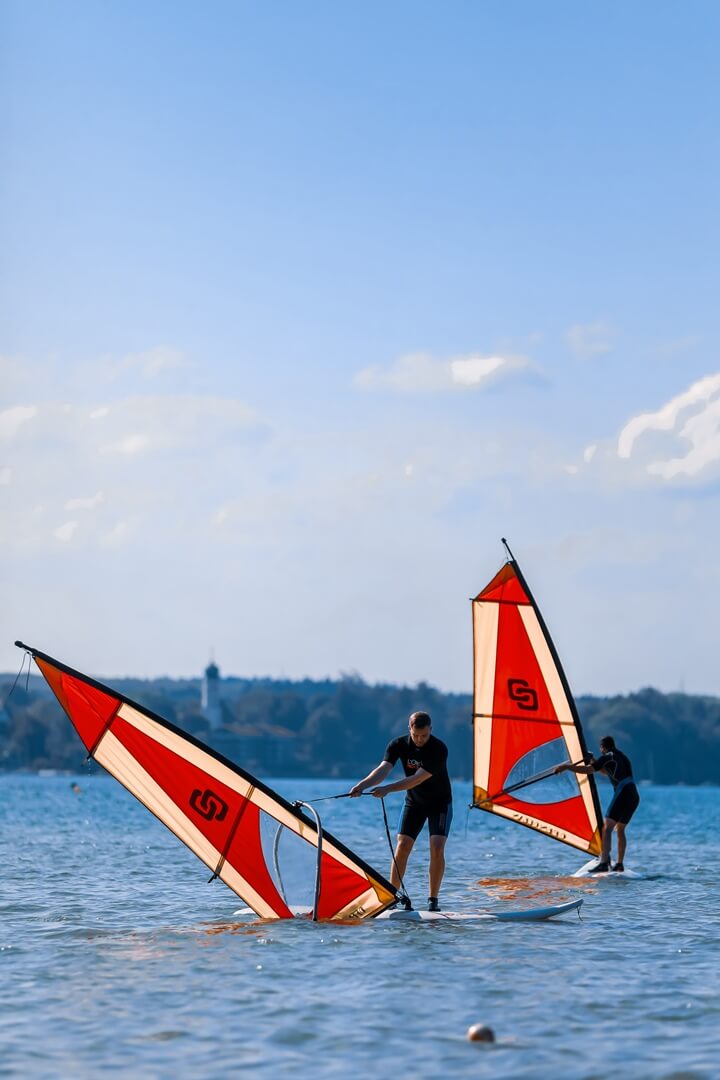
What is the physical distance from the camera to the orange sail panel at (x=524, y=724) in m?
16.7

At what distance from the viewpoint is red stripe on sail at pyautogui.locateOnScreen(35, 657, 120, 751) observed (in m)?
10.8

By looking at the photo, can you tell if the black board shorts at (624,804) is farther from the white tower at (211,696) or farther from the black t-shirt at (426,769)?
the white tower at (211,696)

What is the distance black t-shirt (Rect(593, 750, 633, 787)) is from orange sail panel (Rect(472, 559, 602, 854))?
33.1 inches

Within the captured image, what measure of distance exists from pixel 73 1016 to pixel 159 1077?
58.3 inches

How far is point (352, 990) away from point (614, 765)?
7444 mm

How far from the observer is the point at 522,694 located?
54.9 ft

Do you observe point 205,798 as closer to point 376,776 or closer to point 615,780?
point 376,776

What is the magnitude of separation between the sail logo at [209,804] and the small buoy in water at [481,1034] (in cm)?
401

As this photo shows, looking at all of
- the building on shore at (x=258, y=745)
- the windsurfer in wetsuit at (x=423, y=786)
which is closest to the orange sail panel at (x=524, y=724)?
the windsurfer in wetsuit at (x=423, y=786)

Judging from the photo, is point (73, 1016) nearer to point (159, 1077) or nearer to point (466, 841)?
point (159, 1077)

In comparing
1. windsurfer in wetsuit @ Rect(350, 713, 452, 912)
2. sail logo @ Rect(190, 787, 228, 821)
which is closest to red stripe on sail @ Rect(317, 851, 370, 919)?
windsurfer in wetsuit @ Rect(350, 713, 452, 912)

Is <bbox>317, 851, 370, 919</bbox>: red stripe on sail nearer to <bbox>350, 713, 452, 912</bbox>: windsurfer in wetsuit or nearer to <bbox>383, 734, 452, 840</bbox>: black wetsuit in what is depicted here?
<bbox>350, 713, 452, 912</bbox>: windsurfer in wetsuit

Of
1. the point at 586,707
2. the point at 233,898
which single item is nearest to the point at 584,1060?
the point at 233,898

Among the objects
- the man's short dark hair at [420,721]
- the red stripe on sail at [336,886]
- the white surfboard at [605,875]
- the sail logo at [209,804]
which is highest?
the man's short dark hair at [420,721]
